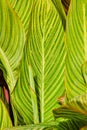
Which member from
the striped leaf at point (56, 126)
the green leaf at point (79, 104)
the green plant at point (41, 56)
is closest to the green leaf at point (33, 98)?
the green plant at point (41, 56)

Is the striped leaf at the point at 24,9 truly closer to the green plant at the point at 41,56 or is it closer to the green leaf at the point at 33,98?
the green plant at the point at 41,56

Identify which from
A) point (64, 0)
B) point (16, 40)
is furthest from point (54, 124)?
point (64, 0)

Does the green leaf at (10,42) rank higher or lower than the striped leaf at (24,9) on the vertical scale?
lower

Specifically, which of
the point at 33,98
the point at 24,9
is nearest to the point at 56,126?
the point at 33,98

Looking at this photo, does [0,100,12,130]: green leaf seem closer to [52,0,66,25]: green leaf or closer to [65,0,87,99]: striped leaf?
[65,0,87,99]: striped leaf

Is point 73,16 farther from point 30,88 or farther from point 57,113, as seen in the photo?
point 57,113

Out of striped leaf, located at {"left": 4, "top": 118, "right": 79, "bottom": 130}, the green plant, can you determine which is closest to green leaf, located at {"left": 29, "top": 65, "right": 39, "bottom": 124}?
the green plant

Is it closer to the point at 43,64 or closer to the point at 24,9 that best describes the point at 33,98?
the point at 43,64
